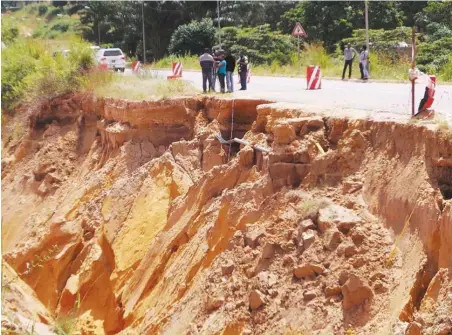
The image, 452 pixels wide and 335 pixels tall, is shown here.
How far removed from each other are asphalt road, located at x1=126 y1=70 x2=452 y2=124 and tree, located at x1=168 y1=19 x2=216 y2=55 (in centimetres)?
1883

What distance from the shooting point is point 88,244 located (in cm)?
1847

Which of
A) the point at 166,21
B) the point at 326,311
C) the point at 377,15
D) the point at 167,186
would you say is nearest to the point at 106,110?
the point at 167,186

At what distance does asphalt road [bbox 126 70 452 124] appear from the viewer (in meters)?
14.7

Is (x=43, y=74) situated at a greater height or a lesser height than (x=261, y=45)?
lesser

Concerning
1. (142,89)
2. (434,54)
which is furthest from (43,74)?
(434,54)

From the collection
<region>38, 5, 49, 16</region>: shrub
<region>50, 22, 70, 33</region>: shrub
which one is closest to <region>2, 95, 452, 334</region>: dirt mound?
<region>50, 22, 70, 33</region>: shrub

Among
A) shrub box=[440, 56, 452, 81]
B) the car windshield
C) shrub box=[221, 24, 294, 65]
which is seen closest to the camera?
shrub box=[440, 56, 452, 81]

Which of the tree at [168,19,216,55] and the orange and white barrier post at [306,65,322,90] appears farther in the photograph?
the tree at [168,19,216,55]

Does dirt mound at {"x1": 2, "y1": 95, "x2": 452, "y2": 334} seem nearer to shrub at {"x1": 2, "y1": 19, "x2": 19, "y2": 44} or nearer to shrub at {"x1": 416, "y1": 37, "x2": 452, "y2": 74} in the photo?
shrub at {"x1": 2, "y1": 19, "x2": 19, "y2": 44}

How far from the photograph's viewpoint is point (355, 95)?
763 inches

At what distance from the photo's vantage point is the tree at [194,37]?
156ft

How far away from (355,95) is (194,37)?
29233 millimetres

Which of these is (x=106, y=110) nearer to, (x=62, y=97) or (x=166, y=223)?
(x=62, y=97)

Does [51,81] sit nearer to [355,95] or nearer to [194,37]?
[355,95]
